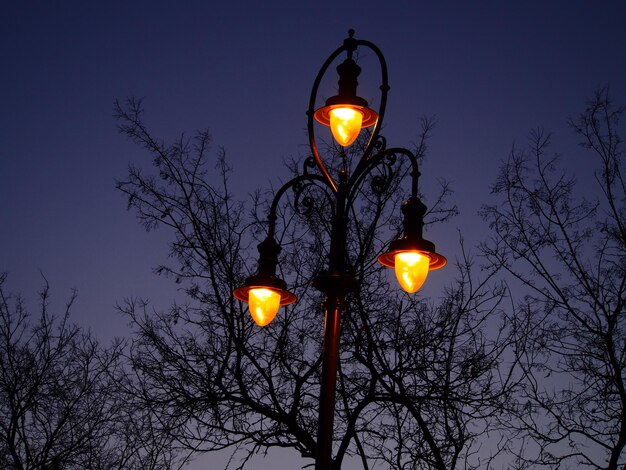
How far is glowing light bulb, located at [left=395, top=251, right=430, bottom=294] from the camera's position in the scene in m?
4.25

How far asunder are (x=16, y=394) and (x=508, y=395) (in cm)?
976

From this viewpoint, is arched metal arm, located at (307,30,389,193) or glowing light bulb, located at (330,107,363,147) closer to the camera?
arched metal arm, located at (307,30,389,193)

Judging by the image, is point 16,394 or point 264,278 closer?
point 264,278

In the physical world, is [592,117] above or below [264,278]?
above

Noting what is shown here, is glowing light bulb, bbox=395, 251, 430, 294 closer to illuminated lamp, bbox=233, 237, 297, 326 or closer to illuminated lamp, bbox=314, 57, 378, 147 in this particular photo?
illuminated lamp, bbox=233, 237, 297, 326

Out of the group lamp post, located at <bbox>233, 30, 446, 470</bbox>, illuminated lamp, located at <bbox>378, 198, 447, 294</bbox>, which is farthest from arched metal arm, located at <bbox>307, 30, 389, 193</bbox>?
illuminated lamp, located at <bbox>378, 198, 447, 294</bbox>

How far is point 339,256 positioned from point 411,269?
1.69ft

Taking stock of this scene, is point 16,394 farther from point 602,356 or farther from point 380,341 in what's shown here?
point 602,356

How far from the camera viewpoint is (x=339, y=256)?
4.30 m

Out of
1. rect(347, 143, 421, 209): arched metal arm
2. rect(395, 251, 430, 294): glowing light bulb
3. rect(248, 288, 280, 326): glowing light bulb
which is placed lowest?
rect(248, 288, 280, 326): glowing light bulb

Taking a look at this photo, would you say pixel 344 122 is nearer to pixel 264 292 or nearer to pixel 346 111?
pixel 346 111

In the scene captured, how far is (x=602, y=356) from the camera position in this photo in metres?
9.48

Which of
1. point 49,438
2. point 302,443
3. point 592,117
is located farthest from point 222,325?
point 592,117

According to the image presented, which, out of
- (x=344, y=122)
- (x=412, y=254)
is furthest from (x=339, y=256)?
(x=344, y=122)
